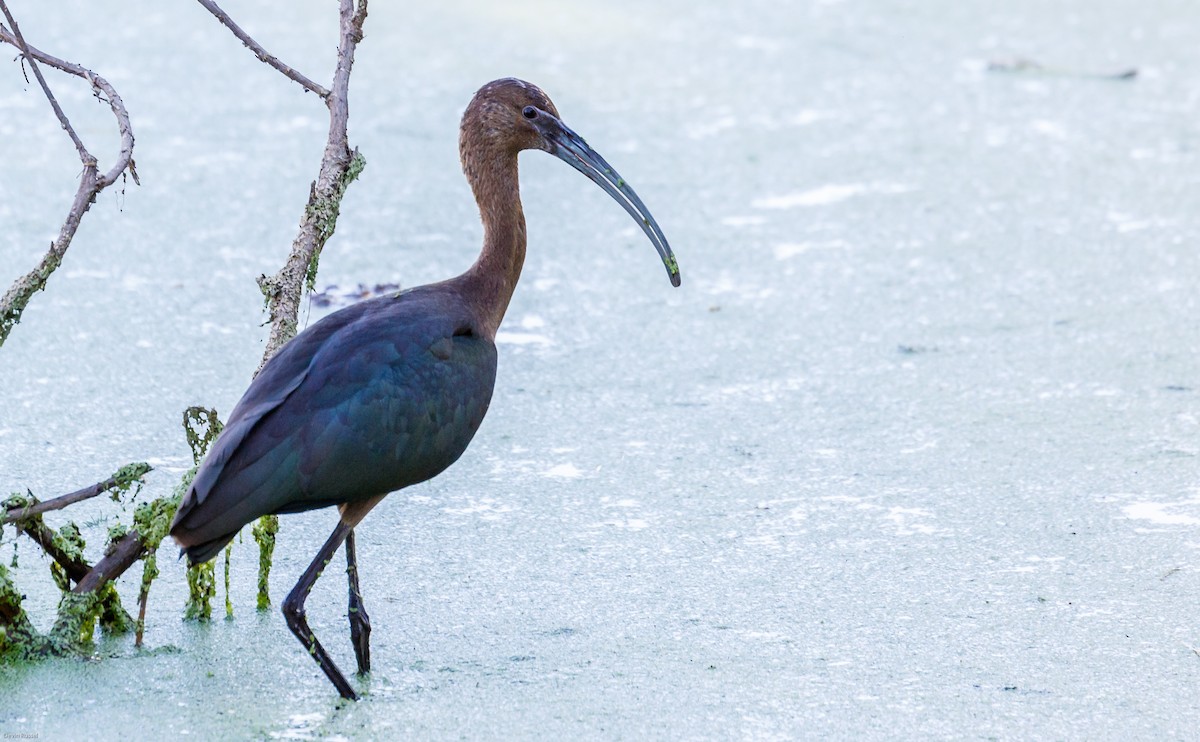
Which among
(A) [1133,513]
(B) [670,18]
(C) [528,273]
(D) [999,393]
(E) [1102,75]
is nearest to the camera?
(A) [1133,513]

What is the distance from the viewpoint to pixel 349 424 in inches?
95.1

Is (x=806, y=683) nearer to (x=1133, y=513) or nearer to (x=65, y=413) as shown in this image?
(x=1133, y=513)

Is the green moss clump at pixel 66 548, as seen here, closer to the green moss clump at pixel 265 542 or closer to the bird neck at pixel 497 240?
the green moss clump at pixel 265 542

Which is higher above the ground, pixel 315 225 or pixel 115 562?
pixel 315 225

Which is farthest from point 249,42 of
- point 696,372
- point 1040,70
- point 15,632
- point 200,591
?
point 1040,70

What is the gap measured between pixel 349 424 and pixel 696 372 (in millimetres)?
1462

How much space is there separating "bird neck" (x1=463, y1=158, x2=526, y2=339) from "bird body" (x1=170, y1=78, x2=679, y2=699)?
0.14ft

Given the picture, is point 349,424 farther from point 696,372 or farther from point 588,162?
point 696,372

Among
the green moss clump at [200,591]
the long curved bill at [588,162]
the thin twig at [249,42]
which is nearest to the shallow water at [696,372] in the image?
the green moss clump at [200,591]

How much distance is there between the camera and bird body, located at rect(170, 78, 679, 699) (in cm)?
234

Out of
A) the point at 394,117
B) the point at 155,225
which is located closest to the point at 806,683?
the point at 155,225

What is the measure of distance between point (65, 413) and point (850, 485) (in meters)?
1.63

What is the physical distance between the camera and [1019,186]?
4961 millimetres

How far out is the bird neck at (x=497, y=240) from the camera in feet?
9.23
